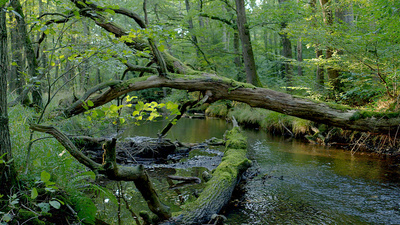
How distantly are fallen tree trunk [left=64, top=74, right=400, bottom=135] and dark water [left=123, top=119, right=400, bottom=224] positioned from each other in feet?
3.40

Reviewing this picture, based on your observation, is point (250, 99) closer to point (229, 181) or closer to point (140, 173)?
point (229, 181)

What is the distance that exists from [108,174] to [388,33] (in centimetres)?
611

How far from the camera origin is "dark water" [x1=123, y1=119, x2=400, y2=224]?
11.8ft

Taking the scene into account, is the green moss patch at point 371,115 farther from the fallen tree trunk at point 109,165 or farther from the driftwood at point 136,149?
the fallen tree trunk at point 109,165

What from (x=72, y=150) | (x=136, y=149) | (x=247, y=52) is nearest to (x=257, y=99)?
(x=136, y=149)

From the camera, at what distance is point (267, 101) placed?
19.0 feet

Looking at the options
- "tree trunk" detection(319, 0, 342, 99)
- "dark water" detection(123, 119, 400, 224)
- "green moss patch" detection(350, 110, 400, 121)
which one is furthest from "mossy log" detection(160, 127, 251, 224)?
"tree trunk" detection(319, 0, 342, 99)

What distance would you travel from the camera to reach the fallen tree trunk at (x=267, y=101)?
5199 millimetres

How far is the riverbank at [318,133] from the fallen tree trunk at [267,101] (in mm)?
508

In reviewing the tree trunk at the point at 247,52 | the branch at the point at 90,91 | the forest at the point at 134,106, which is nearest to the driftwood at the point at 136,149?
the forest at the point at 134,106

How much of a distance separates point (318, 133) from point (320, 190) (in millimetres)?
4613

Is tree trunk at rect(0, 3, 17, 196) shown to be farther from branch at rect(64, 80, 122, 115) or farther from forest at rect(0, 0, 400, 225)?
branch at rect(64, 80, 122, 115)

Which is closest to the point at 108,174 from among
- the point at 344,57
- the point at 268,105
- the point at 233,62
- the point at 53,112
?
the point at 53,112

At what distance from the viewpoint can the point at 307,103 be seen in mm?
5574
